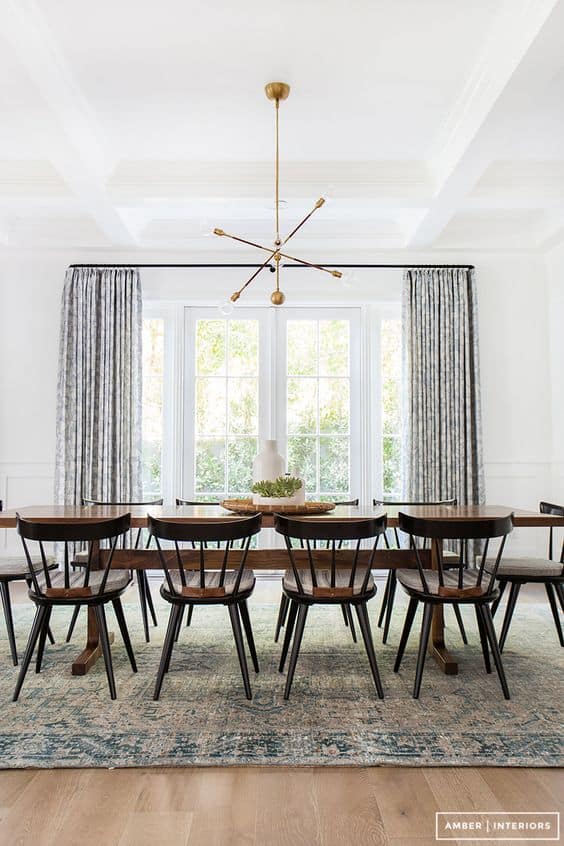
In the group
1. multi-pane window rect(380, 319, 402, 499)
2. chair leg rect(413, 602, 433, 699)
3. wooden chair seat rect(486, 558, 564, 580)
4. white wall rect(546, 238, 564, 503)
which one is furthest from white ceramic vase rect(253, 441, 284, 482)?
white wall rect(546, 238, 564, 503)

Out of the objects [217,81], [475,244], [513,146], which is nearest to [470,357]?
[475,244]

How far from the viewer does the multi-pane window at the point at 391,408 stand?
537cm

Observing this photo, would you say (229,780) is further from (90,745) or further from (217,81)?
(217,81)

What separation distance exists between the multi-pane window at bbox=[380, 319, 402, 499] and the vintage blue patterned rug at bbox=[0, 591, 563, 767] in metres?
2.07

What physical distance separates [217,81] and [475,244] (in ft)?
9.37

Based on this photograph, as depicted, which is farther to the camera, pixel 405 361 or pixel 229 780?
pixel 405 361

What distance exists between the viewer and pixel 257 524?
9.24 ft

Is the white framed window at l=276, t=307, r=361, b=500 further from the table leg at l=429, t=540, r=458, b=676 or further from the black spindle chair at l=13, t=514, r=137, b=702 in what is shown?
the black spindle chair at l=13, t=514, r=137, b=702

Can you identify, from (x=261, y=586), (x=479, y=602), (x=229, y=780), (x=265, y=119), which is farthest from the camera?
(x=261, y=586)

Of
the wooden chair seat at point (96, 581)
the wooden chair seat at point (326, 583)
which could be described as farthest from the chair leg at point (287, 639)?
the wooden chair seat at point (96, 581)

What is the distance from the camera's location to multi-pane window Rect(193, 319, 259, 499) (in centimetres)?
535

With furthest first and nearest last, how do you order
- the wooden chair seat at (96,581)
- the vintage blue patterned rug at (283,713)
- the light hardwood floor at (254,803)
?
the wooden chair seat at (96,581) < the vintage blue patterned rug at (283,713) < the light hardwood floor at (254,803)

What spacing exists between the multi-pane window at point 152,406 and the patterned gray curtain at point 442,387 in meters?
2.15

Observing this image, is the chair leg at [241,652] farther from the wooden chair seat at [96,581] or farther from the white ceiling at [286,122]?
the white ceiling at [286,122]
